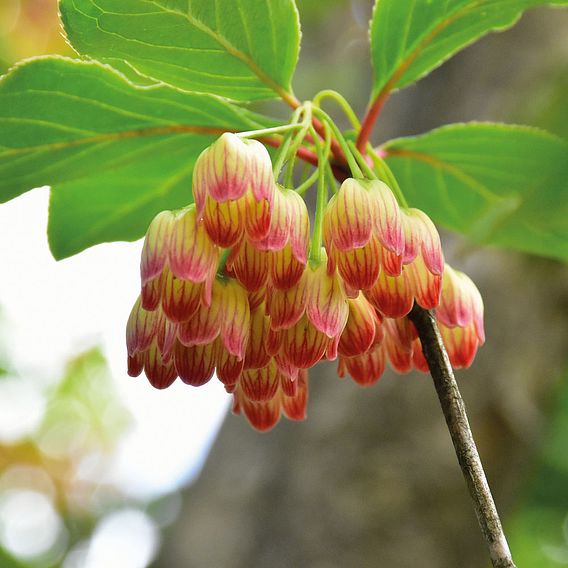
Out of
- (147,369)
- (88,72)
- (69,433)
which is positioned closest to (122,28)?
(88,72)

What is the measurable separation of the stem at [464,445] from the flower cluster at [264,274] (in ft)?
0.17

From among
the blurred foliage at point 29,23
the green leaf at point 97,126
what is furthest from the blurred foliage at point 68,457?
the green leaf at point 97,126

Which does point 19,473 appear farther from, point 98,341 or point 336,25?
point 336,25

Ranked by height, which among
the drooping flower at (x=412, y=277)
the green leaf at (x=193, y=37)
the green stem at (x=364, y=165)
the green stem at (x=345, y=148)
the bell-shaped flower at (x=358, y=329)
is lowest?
the bell-shaped flower at (x=358, y=329)

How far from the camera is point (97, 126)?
107 centimetres

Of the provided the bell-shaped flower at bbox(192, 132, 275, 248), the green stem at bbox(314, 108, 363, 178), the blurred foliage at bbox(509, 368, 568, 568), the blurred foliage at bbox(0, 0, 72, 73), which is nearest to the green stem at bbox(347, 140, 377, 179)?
the green stem at bbox(314, 108, 363, 178)

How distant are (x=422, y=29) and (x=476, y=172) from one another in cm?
27

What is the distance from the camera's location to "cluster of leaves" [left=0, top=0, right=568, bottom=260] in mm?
1032

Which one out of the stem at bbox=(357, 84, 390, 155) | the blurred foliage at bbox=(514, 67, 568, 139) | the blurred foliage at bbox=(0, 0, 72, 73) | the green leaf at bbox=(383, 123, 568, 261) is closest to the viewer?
the blurred foliage at bbox=(514, 67, 568, 139)

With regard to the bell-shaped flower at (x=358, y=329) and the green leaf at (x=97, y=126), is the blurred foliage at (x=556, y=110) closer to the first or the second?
the bell-shaped flower at (x=358, y=329)

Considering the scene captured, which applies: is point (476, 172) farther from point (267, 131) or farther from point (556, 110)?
point (556, 110)

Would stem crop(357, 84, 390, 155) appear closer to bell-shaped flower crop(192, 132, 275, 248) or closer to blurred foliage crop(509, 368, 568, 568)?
bell-shaped flower crop(192, 132, 275, 248)

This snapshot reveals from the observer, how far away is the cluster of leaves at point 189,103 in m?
1.03

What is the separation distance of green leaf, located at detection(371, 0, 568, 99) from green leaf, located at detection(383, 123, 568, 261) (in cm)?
10
